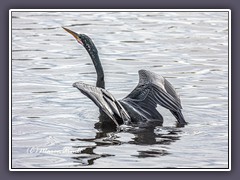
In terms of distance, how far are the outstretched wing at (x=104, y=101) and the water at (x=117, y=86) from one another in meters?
0.29

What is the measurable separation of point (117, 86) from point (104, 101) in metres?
3.01

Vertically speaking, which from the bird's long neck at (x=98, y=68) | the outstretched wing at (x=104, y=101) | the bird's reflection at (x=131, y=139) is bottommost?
the bird's reflection at (x=131, y=139)

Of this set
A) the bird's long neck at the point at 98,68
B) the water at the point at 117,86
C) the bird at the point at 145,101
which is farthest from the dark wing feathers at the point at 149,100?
the bird's long neck at the point at 98,68

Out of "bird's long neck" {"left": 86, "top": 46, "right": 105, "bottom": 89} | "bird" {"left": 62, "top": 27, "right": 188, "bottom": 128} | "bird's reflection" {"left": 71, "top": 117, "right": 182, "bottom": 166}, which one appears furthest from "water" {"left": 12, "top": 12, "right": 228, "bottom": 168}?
"bird's long neck" {"left": 86, "top": 46, "right": 105, "bottom": 89}

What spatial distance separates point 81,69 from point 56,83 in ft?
3.34

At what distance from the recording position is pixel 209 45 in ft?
62.8

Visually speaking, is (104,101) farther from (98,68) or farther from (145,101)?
(98,68)

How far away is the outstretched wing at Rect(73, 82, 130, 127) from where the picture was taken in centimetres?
1384

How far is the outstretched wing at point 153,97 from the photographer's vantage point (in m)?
15.5

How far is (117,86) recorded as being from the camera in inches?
676

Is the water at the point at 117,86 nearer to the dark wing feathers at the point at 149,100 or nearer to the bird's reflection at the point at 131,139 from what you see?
the bird's reflection at the point at 131,139

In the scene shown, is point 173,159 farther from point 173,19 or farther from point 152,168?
point 173,19

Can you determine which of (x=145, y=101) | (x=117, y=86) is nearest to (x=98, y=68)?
(x=145, y=101)

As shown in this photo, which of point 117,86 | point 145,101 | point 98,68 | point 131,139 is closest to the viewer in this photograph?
point 131,139
